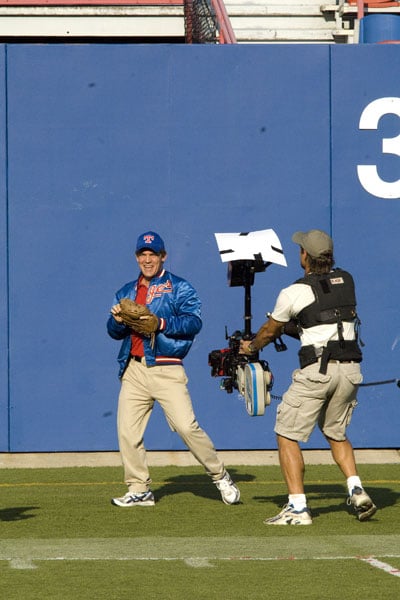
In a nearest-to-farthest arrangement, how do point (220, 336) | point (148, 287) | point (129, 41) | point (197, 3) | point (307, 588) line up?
1. point (307, 588)
2. point (148, 287)
3. point (220, 336)
4. point (197, 3)
5. point (129, 41)

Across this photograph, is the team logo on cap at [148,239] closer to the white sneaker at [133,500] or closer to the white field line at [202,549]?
the white sneaker at [133,500]

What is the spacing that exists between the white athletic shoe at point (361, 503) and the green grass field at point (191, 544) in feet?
0.30

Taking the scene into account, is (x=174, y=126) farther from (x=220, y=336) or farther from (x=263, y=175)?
(x=220, y=336)

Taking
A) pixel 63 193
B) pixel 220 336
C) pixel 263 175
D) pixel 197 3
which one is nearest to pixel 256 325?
pixel 220 336

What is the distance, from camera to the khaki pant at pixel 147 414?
1004 cm

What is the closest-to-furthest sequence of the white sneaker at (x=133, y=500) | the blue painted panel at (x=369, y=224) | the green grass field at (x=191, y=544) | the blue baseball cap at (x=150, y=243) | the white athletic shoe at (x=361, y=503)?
the green grass field at (x=191, y=544), the white athletic shoe at (x=361, y=503), the blue baseball cap at (x=150, y=243), the white sneaker at (x=133, y=500), the blue painted panel at (x=369, y=224)

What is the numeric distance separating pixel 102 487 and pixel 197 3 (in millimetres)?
7933

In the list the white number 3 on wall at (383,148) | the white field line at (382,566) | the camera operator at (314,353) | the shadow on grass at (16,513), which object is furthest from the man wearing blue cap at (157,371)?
the white number 3 on wall at (383,148)

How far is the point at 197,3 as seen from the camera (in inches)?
677

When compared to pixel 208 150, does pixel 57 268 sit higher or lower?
lower

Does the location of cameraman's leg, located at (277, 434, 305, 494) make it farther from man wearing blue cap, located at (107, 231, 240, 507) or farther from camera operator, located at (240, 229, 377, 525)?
man wearing blue cap, located at (107, 231, 240, 507)

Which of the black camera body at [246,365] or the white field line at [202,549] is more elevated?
the black camera body at [246,365]

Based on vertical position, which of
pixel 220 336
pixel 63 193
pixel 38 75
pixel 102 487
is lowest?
pixel 102 487

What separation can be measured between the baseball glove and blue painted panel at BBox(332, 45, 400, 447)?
13.3ft
